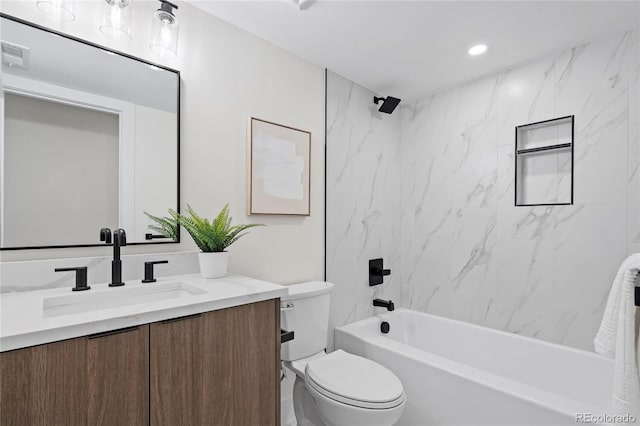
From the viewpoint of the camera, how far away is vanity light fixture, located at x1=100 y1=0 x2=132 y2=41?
139 cm

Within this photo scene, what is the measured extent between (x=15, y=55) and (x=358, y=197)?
79.7 inches

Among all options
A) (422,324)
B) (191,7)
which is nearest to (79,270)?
(191,7)

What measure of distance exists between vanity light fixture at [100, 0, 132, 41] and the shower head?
5.95 ft

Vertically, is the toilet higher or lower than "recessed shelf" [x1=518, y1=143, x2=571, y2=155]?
lower

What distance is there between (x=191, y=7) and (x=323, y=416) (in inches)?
84.4

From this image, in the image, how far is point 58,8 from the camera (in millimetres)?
1294

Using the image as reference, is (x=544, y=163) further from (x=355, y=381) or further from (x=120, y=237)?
(x=120, y=237)

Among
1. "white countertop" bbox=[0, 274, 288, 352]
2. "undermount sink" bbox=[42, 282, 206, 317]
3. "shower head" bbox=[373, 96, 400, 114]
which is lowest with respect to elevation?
"undermount sink" bbox=[42, 282, 206, 317]

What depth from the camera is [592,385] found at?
72.1 inches

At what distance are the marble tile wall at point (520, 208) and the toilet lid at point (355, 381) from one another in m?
1.13

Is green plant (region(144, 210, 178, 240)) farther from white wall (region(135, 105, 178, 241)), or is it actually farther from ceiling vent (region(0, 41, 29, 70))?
ceiling vent (region(0, 41, 29, 70))

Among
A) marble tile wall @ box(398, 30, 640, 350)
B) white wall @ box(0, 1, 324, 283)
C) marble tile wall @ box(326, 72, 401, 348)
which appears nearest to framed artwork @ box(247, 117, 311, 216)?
white wall @ box(0, 1, 324, 283)

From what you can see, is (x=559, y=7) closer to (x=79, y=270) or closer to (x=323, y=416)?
(x=323, y=416)

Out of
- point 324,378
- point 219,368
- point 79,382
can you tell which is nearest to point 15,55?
point 79,382
